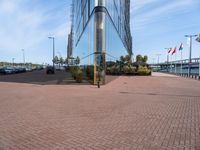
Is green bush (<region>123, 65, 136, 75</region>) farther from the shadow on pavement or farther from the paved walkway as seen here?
the paved walkway

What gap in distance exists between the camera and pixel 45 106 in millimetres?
10898

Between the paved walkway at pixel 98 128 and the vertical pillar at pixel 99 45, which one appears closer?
the paved walkway at pixel 98 128

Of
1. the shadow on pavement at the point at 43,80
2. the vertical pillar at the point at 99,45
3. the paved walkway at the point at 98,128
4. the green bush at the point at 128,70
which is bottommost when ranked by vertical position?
the paved walkway at the point at 98,128

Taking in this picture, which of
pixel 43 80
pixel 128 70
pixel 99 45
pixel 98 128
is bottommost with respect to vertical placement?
pixel 98 128

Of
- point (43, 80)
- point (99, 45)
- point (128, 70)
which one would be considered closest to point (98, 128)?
point (99, 45)

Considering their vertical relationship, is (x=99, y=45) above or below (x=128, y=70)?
above

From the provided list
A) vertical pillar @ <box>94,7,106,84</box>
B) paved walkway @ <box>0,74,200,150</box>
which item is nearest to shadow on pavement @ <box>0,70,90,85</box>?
vertical pillar @ <box>94,7,106,84</box>

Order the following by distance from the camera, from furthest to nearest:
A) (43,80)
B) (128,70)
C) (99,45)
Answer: (128,70) → (43,80) → (99,45)

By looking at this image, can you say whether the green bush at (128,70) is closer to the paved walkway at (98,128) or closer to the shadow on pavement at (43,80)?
the shadow on pavement at (43,80)

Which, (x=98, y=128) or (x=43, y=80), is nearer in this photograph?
(x=98, y=128)

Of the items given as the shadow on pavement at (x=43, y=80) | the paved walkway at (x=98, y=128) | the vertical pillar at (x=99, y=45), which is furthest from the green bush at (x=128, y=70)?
the paved walkway at (x=98, y=128)

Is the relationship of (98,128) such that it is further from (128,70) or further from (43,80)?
(128,70)

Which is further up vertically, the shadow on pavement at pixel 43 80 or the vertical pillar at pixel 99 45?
the vertical pillar at pixel 99 45

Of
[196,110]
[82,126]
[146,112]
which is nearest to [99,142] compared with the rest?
[82,126]
